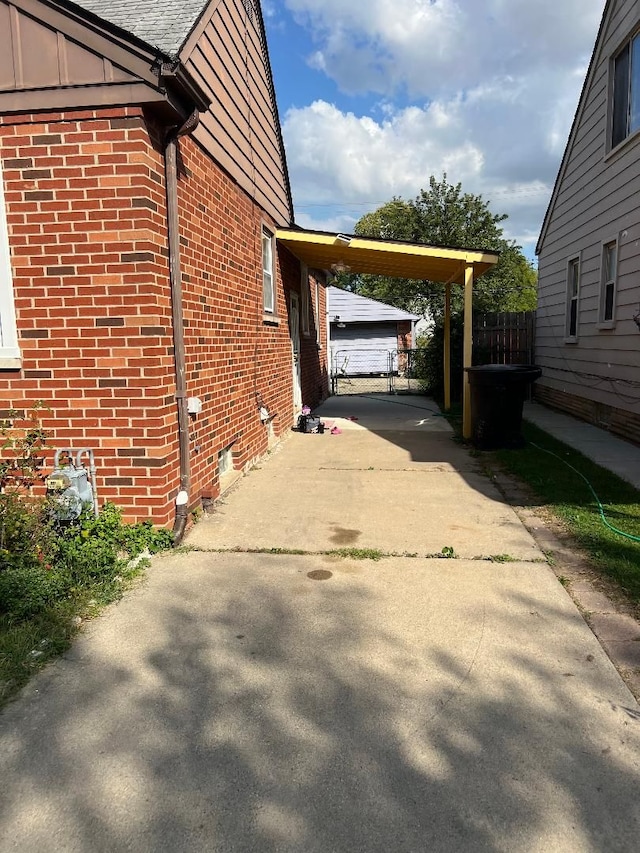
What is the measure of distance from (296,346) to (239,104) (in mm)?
5327

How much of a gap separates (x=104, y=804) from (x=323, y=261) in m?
10.9

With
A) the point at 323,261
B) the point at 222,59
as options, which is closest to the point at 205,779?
the point at 222,59

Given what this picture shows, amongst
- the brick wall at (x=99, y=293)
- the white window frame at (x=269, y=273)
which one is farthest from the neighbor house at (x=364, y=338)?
the brick wall at (x=99, y=293)

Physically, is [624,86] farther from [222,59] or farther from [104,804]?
[104,804]

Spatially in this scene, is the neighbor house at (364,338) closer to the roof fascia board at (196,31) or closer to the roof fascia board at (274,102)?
the roof fascia board at (274,102)

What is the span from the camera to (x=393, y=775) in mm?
2168

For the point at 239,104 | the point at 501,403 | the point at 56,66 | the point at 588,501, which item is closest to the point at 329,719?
the point at 588,501

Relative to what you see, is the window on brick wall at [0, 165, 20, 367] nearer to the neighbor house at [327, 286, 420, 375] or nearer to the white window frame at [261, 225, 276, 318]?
the white window frame at [261, 225, 276, 318]

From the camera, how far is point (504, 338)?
14984mm

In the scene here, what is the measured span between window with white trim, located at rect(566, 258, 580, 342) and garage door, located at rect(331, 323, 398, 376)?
1791 centimetres

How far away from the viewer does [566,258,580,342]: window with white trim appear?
37.2ft

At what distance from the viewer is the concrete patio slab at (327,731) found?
194 cm

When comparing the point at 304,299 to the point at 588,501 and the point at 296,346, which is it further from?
the point at 588,501

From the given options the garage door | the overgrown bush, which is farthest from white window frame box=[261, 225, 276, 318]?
the garage door
